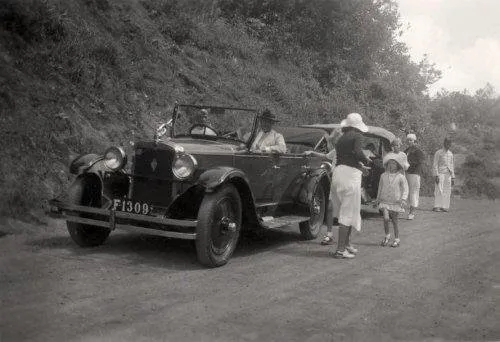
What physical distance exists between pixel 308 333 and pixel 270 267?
237cm

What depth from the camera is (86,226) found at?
22.8 ft

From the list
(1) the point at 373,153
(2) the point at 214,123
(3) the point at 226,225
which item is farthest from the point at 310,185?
(1) the point at 373,153

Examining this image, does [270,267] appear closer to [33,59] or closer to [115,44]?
[33,59]

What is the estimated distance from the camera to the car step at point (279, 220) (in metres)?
7.20

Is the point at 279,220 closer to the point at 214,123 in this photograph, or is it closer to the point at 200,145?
the point at 200,145

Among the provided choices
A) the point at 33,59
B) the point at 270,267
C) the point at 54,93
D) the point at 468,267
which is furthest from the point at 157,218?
the point at 33,59

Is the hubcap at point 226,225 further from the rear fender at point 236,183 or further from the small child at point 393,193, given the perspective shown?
the small child at point 393,193

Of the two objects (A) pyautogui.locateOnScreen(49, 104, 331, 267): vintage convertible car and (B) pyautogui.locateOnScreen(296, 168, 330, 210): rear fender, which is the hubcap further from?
(B) pyautogui.locateOnScreen(296, 168, 330, 210): rear fender

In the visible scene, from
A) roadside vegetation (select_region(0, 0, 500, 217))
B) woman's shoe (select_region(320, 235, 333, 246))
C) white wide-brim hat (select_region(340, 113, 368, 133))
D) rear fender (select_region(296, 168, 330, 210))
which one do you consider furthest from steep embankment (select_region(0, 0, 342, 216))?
white wide-brim hat (select_region(340, 113, 368, 133))

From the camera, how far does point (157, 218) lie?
6.06 m

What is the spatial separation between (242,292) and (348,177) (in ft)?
8.30

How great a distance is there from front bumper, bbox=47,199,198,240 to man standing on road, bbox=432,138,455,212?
8629 millimetres

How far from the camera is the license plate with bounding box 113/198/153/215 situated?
20.8 ft

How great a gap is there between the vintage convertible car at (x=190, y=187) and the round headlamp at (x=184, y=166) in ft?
0.04
